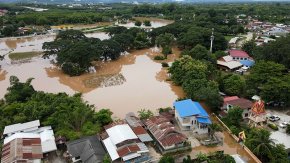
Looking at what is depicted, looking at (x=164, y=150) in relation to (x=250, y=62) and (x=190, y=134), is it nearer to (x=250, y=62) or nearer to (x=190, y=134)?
(x=190, y=134)

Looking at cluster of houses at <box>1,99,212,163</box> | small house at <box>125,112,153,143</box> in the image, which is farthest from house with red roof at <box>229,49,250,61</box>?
small house at <box>125,112,153,143</box>

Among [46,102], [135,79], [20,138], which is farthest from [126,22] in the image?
[20,138]

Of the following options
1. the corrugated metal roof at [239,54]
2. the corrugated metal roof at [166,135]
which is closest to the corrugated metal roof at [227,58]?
the corrugated metal roof at [239,54]

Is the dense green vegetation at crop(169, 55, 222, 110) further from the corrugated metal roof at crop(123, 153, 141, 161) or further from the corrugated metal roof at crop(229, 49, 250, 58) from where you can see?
the corrugated metal roof at crop(229, 49, 250, 58)

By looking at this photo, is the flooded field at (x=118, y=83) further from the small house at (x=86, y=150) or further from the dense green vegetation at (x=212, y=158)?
Result: the small house at (x=86, y=150)

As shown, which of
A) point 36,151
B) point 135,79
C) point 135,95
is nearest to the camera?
point 36,151

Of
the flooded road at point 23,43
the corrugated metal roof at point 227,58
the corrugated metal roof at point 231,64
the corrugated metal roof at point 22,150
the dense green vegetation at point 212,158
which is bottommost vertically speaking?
the dense green vegetation at point 212,158

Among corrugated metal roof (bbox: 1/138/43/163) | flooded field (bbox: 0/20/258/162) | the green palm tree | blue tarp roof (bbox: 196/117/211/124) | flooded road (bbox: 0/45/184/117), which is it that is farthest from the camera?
flooded road (bbox: 0/45/184/117)
